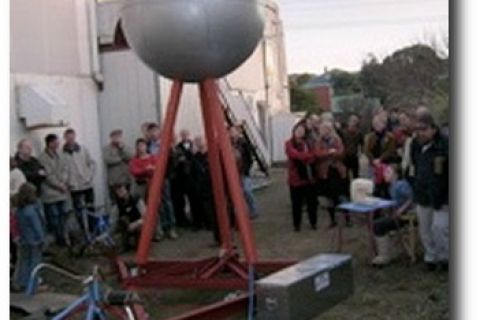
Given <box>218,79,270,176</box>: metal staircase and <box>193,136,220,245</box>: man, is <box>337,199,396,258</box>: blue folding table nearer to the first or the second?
<box>193,136,220,245</box>: man

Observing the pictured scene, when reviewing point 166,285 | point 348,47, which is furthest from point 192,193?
point 348,47

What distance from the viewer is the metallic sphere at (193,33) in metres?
3.83

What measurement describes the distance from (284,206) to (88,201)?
2.66m

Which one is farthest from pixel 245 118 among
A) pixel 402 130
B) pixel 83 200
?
pixel 402 130

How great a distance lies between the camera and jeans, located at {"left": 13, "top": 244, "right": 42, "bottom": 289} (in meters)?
4.38

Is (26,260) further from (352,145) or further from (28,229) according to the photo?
(352,145)

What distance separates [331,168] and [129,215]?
1812 millimetres

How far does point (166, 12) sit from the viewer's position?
385cm

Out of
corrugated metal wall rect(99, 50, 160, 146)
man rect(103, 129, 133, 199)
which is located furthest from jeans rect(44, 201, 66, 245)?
corrugated metal wall rect(99, 50, 160, 146)

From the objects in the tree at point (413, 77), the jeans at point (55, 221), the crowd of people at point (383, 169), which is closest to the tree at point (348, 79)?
the crowd of people at point (383, 169)

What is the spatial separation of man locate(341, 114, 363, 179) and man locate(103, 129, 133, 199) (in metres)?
2.00

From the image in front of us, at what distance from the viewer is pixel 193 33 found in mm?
3840

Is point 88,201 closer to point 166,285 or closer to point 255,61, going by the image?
point 166,285

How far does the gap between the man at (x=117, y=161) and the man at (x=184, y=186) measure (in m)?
0.49
